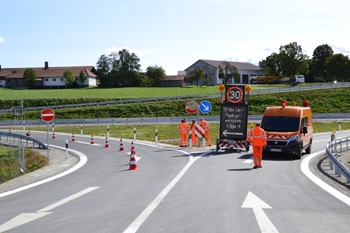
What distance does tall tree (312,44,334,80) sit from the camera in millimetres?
118812

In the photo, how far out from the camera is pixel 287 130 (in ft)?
60.5

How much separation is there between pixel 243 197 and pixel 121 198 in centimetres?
289

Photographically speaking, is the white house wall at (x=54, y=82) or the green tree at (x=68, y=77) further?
the white house wall at (x=54, y=82)

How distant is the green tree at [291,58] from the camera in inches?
4289

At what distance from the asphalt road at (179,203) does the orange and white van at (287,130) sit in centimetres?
259

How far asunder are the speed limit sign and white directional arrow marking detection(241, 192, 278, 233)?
10.9 metres

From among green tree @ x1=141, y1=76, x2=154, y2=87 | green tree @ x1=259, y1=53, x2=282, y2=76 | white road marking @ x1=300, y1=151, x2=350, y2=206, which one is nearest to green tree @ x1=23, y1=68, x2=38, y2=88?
green tree @ x1=141, y1=76, x2=154, y2=87

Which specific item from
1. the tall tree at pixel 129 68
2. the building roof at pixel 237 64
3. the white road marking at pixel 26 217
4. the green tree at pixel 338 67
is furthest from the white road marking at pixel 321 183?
the tall tree at pixel 129 68

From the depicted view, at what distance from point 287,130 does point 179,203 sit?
10.8m

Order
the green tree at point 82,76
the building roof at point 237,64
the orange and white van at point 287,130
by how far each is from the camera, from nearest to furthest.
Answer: the orange and white van at point 287,130 → the building roof at point 237,64 → the green tree at point 82,76

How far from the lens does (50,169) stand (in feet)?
52.9

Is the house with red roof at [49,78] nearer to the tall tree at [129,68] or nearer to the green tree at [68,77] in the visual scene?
the green tree at [68,77]

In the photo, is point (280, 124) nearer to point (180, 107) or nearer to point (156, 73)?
point (180, 107)

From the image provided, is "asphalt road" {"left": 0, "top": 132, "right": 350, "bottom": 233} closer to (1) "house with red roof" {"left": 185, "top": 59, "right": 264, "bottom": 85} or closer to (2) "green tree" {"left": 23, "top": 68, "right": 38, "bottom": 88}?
(1) "house with red roof" {"left": 185, "top": 59, "right": 264, "bottom": 85}
